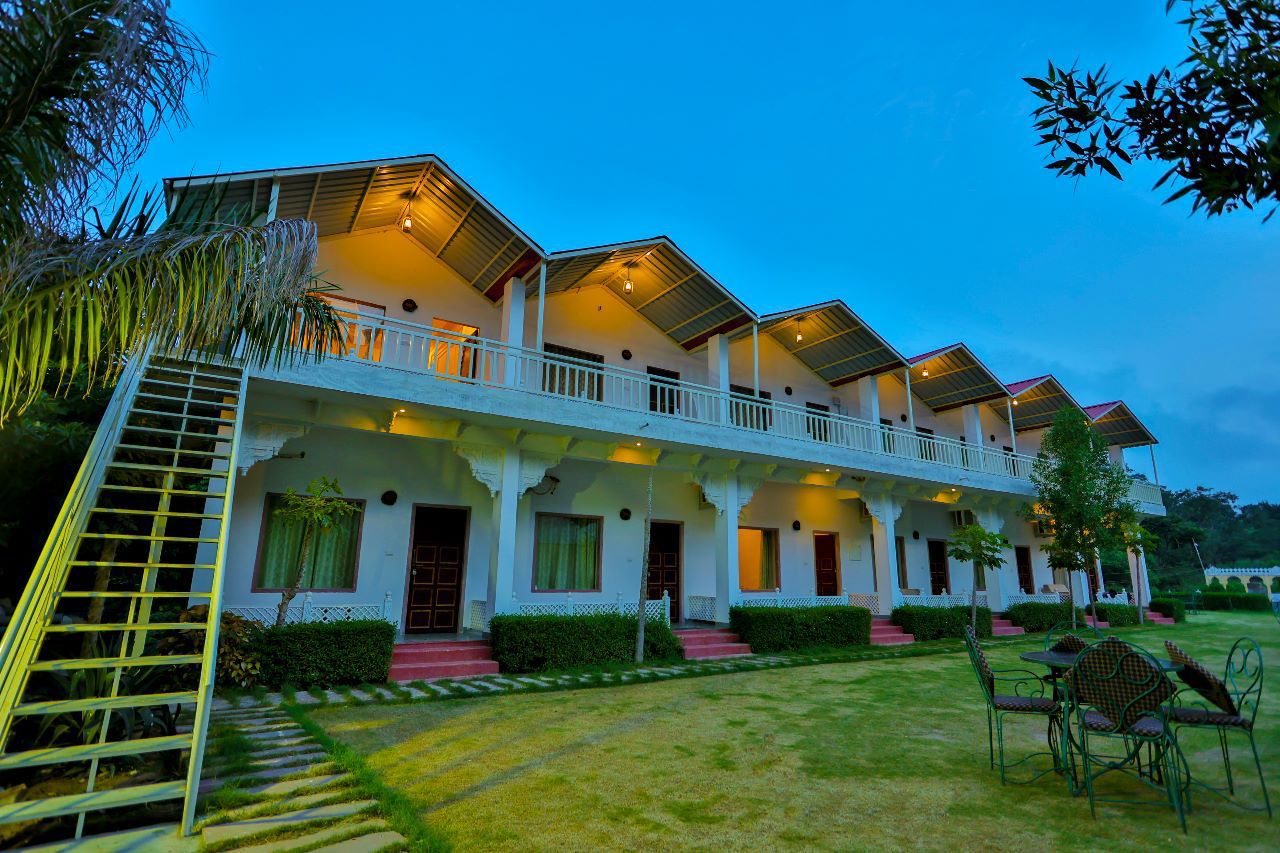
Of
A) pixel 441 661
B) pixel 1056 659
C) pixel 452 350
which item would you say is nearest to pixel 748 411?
pixel 452 350

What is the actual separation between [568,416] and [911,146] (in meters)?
191

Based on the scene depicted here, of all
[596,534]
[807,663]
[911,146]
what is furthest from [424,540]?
[911,146]

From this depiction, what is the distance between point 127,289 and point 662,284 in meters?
10.8

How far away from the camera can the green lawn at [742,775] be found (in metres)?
3.50

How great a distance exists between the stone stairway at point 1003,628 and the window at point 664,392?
10.3m

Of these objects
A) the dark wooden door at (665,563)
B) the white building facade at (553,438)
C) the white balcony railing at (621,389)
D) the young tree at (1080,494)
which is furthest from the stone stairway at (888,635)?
the young tree at (1080,494)

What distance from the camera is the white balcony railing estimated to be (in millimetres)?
9617

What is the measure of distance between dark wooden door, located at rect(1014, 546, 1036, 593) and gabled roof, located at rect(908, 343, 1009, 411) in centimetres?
555

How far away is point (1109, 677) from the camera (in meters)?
3.83

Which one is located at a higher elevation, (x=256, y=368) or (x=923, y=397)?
(x=923, y=397)

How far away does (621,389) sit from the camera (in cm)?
1250

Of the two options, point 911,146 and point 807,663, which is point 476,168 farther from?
point 807,663

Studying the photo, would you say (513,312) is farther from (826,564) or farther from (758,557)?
(826,564)

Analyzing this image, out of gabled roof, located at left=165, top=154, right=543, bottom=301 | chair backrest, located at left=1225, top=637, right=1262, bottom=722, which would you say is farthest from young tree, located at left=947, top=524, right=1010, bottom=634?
gabled roof, located at left=165, top=154, right=543, bottom=301
